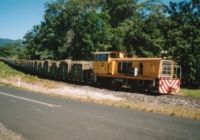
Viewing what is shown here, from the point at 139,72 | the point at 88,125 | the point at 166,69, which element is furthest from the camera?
the point at 139,72

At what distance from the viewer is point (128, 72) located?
93.6 feet

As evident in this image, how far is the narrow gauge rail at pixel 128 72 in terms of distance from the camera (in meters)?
25.8

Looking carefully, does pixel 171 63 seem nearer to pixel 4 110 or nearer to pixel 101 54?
pixel 101 54

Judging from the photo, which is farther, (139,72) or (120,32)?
(120,32)

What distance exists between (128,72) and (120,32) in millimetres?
23433

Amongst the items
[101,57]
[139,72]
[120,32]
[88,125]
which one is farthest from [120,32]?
[88,125]

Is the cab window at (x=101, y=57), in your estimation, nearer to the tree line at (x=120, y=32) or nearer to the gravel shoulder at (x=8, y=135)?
the tree line at (x=120, y=32)

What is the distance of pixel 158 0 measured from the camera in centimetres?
7850

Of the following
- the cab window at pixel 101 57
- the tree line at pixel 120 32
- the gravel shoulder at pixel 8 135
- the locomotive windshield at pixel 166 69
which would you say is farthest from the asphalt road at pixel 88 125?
the tree line at pixel 120 32

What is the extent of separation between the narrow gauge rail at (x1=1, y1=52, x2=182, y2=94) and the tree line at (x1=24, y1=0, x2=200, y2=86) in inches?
164

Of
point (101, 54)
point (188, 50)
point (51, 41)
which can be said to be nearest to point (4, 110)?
point (101, 54)

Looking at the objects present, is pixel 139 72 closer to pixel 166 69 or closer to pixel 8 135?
pixel 166 69

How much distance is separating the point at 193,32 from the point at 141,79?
37.7 ft

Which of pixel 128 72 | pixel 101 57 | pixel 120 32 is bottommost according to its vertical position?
pixel 128 72
